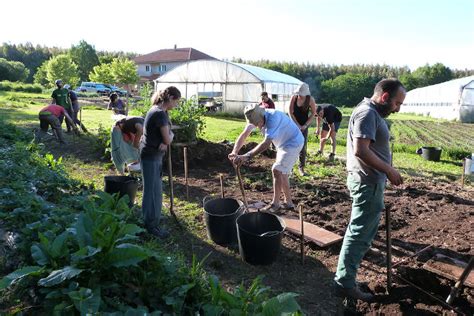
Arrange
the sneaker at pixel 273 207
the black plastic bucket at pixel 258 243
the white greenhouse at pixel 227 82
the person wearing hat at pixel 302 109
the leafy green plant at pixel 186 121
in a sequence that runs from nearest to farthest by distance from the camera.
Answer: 1. the black plastic bucket at pixel 258 243
2. the sneaker at pixel 273 207
3. the person wearing hat at pixel 302 109
4. the leafy green plant at pixel 186 121
5. the white greenhouse at pixel 227 82

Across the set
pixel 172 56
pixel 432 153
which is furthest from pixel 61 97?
pixel 172 56

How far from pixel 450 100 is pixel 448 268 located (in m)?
27.4

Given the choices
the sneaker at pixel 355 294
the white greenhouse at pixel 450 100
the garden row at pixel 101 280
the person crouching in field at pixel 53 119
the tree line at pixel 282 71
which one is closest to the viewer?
the garden row at pixel 101 280

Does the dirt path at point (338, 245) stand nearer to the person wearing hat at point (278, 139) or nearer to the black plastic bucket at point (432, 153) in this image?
the person wearing hat at point (278, 139)

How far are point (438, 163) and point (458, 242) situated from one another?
5.91 metres

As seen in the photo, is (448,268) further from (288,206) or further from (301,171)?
(301,171)

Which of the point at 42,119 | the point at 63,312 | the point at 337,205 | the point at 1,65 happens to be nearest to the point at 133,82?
the point at 1,65

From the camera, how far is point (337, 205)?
5727 millimetres

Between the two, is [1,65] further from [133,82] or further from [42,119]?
[42,119]

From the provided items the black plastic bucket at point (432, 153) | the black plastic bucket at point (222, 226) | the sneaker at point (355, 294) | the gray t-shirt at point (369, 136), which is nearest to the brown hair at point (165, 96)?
the black plastic bucket at point (222, 226)

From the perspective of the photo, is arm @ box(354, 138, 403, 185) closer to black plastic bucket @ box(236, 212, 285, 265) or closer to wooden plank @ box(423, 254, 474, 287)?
wooden plank @ box(423, 254, 474, 287)

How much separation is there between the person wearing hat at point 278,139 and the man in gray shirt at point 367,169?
1642mm

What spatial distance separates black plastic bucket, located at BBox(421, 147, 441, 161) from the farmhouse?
46.7m

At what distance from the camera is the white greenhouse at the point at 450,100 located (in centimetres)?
2433
